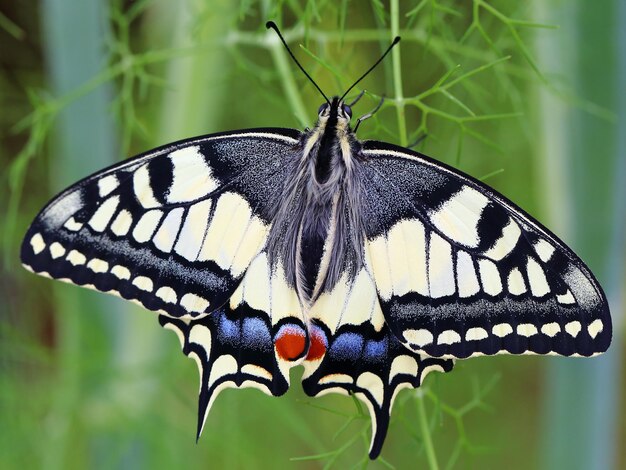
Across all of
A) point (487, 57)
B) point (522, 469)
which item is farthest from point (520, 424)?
point (487, 57)

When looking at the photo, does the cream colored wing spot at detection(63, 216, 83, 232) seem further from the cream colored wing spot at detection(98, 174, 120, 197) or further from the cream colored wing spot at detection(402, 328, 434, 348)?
the cream colored wing spot at detection(402, 328, 434, 348)

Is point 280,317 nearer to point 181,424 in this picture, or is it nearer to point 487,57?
point 487,57

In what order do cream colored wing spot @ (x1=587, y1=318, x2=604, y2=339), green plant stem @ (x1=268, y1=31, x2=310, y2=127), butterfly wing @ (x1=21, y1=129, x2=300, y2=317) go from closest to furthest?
cream colored wing spot @ (x1=587, y1=318, x2=604, y2=339) → butterfly wing @ (x1=21, y1=129, x2=300, y2=317) → green plant stem @ (x1=268, y1=31, x2=310, y2=127)

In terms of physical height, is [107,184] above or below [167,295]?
above

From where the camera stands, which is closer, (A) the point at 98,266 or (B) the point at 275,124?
(A) the point at 98,266

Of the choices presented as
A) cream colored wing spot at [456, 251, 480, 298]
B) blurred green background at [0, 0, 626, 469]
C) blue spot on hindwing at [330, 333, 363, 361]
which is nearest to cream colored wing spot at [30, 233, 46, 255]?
blurred green background at [0, 0, 626, 469]

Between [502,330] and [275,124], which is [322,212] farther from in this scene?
[275,124]

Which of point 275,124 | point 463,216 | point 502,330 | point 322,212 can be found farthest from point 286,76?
point 275,124

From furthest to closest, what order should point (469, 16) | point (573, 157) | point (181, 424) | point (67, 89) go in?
point (181, 424)
point (469, 16)
point (67, 89)
point (573, 157)
